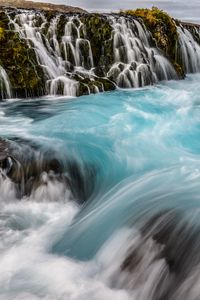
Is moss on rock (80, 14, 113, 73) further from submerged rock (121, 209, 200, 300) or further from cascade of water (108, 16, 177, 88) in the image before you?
submerged rock (121, 209, 200, 300)

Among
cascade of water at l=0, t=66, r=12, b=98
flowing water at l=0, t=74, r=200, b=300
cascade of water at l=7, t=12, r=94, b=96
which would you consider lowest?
flowing water at l=0, t=74, r=200, b=300

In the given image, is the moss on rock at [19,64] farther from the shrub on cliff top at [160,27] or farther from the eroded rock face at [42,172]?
the eroded rock face at [42,172]

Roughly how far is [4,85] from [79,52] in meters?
3.58

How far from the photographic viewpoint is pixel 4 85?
1316cm

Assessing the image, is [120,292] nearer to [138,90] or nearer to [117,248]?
[117,248]

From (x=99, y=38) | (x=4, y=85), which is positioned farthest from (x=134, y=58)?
(x=4, y=85)

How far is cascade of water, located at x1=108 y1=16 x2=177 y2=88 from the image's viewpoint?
15.4 meters

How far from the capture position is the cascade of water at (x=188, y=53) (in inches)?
754

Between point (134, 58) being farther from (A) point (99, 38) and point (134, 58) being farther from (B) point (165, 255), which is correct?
(B) point (165, 255)

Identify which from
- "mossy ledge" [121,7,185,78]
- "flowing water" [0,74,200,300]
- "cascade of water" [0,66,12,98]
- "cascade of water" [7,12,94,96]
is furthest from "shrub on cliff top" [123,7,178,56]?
"flowing water" [0,74,200,300]

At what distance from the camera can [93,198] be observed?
6680mm

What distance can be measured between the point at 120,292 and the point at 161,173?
131 inches

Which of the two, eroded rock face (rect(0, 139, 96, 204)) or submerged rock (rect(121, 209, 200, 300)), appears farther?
eroded rock face (rect(0, 139, 96, 204))

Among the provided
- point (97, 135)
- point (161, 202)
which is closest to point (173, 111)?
point (97, 135)
